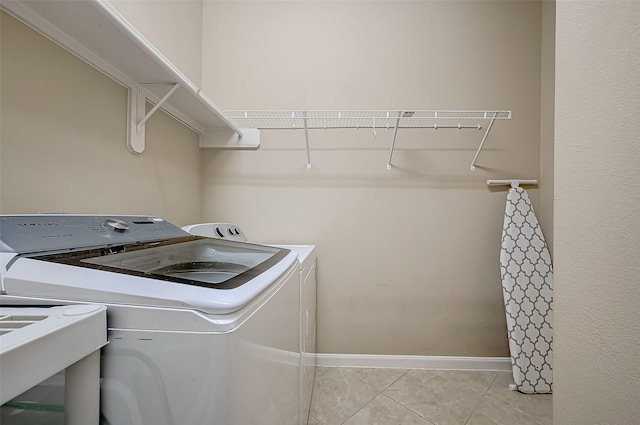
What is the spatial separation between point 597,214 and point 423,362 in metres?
1.63

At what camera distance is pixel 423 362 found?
6.00 feet

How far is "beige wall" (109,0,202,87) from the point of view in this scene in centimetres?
124

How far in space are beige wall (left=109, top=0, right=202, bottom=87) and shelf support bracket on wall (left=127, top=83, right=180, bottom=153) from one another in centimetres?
36

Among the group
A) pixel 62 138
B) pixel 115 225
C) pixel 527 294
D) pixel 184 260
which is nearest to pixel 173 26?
pixel 62 138

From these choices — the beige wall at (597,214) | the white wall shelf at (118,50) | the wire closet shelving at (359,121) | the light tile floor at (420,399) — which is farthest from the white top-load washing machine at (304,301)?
the beige wall at (597,214)

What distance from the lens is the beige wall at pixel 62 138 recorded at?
740mm

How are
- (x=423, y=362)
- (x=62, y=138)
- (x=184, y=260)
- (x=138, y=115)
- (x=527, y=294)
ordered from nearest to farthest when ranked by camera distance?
(x=184, y=260)
(x=62, y=138)
(x=138, y=115)
(x=527, y=294)
(x=423, y=362)

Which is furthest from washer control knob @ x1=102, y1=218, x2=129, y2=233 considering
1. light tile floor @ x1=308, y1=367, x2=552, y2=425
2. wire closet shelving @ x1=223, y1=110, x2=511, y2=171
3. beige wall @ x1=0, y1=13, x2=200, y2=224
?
light tile floor @ x1=308, y1=367, x2=552, y2=425

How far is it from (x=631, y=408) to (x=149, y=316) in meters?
1.03

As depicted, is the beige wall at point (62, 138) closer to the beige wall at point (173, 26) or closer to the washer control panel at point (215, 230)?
the washer control panel at point (215, 230)

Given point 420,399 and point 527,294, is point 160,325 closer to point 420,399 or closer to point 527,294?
point 420,399

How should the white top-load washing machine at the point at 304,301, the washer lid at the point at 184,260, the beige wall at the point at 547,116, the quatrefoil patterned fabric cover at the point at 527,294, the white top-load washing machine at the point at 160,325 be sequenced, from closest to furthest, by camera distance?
the white top-load washing machine at the point at 160,325
the washer lid at the point at 184,260
the white top-load washing machine at the point at 304,301
the quatrefoil patterned fabric cover at the point at 527,294
the beige wall at the point at 547,116

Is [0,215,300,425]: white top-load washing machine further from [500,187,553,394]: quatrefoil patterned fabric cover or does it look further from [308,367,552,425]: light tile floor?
[500,187,553,394]: quatrefoil patterned fabric cover

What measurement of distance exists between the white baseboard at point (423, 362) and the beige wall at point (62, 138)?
1.63 metres
